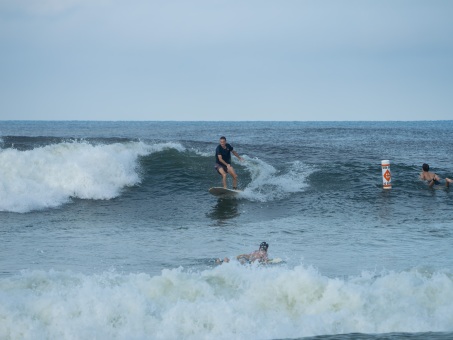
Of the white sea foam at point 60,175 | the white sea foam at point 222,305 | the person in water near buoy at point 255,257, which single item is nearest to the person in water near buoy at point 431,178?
the white sea foam at point 60,175

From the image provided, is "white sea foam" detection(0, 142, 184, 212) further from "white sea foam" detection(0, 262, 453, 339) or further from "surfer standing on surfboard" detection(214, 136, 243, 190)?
"white sea foam" detection(0, 262, 453, 339)

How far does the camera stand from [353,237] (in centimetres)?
1430

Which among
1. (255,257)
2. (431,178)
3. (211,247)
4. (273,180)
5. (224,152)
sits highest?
(224,152)

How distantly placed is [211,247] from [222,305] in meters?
4.39

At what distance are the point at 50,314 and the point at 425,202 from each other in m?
13.1

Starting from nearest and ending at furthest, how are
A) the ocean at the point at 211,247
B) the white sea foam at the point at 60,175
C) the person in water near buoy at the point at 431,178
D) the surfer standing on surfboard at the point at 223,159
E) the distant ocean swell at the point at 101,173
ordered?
1. the ocean at the point at 211,247
2. the white sea foam at the point at 60,175
3. the distant ocean swell at the point at 101,173
4. the surfer standing on surfboard at the point at 223,159
5. the person in water near buoy at the point at 431,178

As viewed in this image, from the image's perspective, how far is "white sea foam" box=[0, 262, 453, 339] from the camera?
8.39m

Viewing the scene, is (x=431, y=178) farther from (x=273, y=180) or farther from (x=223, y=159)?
(x=223, y=159)

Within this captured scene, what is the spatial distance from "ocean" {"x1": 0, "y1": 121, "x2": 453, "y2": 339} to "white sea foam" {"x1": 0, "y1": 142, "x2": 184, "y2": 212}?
0.06m

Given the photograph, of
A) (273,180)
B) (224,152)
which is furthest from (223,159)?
(273,180)

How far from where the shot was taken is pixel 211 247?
13.2 metres

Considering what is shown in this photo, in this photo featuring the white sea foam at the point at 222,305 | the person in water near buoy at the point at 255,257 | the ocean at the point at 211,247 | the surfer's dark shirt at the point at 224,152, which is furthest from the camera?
the surfer's dark shirt at the point at 224,152

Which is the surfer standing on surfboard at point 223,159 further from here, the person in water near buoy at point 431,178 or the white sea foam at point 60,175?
the person in water near buoy at point 431,178

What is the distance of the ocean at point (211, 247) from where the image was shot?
859 centimetres
